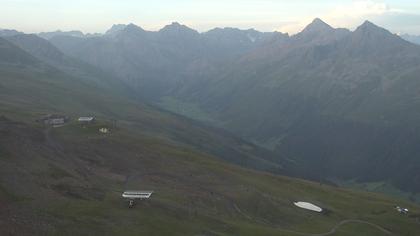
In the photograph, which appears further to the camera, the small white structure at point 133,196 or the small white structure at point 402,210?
the small white structure at point 402,210

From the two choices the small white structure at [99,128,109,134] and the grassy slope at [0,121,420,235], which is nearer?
the grassy slope at [0,121,420,235]

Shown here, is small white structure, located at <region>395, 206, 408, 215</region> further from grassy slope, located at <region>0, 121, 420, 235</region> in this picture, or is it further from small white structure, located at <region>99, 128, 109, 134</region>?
small white structure, located at <region>99, 128, 109, 134</region>

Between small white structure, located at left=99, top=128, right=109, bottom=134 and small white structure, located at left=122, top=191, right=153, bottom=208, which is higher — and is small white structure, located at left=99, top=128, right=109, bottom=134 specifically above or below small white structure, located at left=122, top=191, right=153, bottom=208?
above

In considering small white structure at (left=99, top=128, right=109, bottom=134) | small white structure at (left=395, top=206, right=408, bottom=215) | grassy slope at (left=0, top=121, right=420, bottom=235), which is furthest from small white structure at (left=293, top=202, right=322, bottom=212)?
small white structure at (left=99, top=128, right=109, bottom=134)

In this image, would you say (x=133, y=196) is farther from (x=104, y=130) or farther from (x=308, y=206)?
(x=104, y=130)

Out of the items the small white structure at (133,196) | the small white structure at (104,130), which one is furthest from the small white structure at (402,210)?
the small white structure at (104,130)

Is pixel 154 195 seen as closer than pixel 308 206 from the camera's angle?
Yes

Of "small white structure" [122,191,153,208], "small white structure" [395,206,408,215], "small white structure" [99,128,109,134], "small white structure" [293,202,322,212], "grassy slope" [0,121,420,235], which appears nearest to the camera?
"grassy slope" [0,121,420,235]

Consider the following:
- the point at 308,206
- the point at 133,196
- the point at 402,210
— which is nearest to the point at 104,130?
the point at 308,206

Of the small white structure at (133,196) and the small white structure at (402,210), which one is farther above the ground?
the small white structure at (402,210)

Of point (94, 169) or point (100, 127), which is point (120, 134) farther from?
point (94, 169)

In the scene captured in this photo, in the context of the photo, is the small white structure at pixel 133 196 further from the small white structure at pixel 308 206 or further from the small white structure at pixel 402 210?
the small white structure at pixel 402 210
